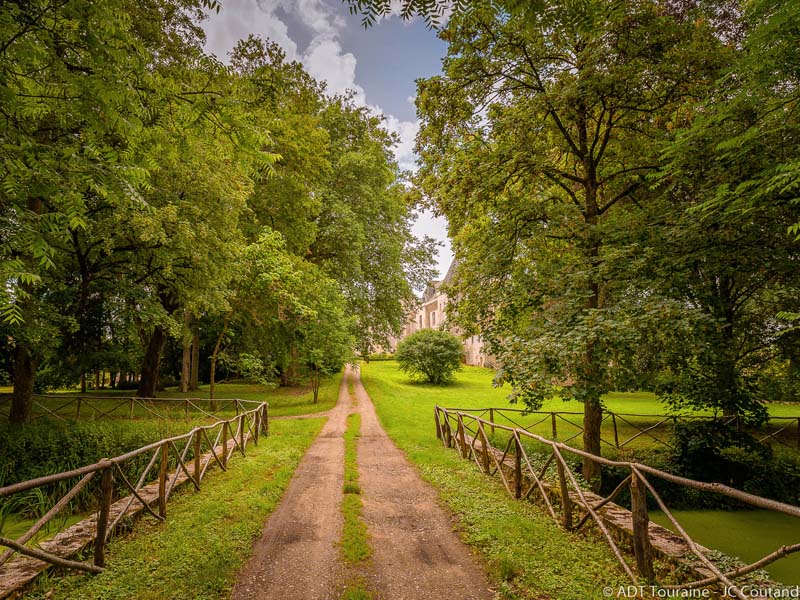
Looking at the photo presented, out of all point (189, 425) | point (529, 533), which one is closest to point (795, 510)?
point (529, 533)

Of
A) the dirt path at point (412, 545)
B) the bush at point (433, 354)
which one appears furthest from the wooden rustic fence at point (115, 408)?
the bush at point (433, 354)

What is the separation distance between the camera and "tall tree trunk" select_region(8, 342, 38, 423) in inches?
410

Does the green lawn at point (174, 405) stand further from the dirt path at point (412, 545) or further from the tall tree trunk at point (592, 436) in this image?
the tall tree trunk at point (592, 436)

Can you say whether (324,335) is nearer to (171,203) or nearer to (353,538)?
(171,203)

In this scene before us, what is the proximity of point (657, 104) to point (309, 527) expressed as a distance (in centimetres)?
962

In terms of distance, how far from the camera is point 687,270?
6.59 meters

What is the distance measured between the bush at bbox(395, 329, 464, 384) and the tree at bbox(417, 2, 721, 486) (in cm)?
1924

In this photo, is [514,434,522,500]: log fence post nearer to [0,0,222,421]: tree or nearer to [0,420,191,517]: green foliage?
[0,0,222,421]: tree

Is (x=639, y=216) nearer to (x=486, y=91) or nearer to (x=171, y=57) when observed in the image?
(x=486, y=91)

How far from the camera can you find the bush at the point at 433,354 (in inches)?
1121

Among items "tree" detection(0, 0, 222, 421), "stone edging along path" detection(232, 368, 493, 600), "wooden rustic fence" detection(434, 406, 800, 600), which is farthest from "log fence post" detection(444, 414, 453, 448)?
"tree" detection(0, 0, 222, 421)

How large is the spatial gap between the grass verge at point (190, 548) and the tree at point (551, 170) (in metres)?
4.31

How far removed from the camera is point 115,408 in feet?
43.7

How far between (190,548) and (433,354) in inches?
979
